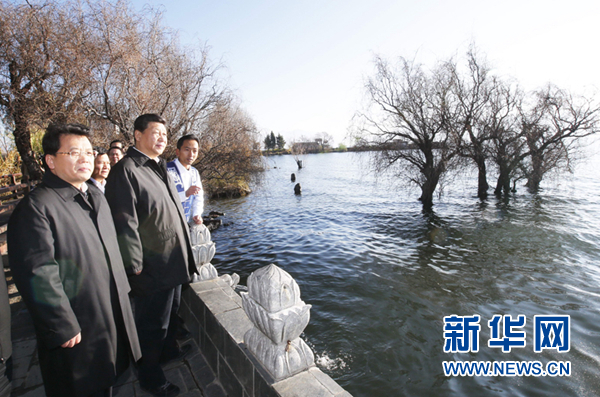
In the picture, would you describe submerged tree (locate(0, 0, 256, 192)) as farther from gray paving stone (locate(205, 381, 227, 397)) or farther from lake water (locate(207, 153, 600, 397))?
gray paving stone (locate(205, 381, 227, 397))

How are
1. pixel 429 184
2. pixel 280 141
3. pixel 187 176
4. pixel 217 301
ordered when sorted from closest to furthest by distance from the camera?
pixel 217 301 → pixel 187 176 → pixel 429 184 → pixel 280 141

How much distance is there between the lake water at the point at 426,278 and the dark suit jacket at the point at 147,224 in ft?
10.9

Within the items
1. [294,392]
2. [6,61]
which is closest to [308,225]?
[6,61]

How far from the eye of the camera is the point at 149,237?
2707mm

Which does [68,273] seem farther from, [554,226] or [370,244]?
[554,226]

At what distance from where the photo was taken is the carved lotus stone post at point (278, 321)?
85.4 inches

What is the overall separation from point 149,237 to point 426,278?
7.87 meters

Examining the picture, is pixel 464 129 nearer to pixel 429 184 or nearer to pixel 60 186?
pixel 429 184

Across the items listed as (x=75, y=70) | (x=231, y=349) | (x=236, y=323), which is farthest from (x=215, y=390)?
(x=75, y=70)

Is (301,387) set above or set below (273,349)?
below

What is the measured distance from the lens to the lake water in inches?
197

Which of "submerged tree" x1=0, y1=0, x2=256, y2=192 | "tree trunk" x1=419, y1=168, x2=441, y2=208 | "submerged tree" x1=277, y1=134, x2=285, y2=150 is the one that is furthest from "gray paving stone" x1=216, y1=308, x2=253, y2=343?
"submerged tree" x1=277, y1=134, x2=285, y2=150

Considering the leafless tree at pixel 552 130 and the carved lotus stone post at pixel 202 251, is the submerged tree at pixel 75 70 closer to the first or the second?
the carved lotus stone post at pixel 202 251

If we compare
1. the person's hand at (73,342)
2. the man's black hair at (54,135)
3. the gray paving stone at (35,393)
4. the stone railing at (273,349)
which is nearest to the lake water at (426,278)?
the stone railing at (273,349)
